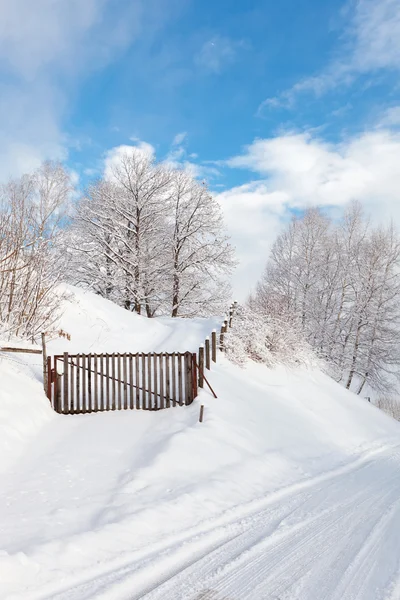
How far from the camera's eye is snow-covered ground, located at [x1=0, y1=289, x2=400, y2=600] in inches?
159

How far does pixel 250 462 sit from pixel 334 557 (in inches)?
142

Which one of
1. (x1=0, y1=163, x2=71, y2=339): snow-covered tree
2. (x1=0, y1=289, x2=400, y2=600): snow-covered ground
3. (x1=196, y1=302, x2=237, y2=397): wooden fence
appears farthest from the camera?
(x1=196, y1=302, x2=237, y2=397): wooden fence

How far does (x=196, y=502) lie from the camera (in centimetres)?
609

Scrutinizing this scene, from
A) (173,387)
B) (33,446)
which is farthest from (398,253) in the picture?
(33,446)

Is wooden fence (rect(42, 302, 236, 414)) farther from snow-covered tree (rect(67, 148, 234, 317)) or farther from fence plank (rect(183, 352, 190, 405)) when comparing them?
snow-covered tree (rect(67, 148, 234, 317))

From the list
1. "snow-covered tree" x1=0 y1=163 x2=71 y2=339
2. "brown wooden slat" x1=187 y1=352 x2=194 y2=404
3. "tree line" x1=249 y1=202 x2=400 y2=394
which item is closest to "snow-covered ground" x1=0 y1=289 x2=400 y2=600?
"brown wooden slat" x1=187 y1=352 x2=194 y2=404

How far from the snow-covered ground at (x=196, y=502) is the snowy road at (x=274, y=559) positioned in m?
0.02

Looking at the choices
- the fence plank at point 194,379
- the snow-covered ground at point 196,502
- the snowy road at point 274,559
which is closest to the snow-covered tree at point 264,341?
the snow-covered ground at point 196,502

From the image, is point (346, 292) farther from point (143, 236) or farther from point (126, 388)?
point (126, 388)

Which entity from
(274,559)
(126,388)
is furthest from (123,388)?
(274,559)

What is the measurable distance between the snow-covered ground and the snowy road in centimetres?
2

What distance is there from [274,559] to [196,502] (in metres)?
1.76

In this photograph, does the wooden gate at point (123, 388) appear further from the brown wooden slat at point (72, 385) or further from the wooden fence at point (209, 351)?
the wooden fence at point (209, 351)

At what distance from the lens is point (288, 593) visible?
3828 millimetres
